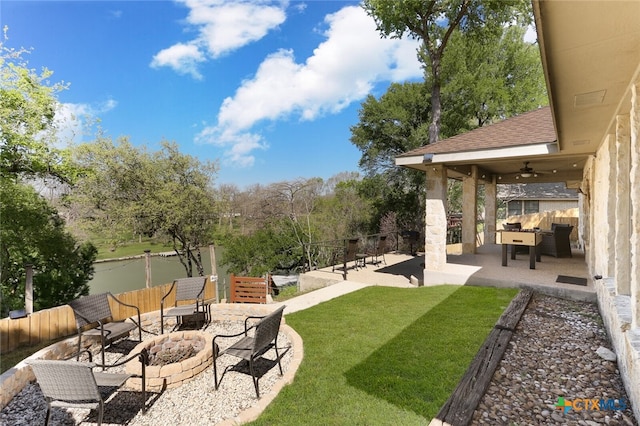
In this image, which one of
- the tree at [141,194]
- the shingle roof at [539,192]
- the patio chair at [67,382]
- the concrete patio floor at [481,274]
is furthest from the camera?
the shingle roof at [539,192]

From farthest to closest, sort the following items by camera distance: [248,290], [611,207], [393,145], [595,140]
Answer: [393,145], [248,290], [595,140], [611,207]

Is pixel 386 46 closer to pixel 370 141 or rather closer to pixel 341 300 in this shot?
pixel 370 141

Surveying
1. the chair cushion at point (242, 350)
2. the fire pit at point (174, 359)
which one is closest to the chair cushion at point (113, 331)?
the fire pit at point (174, 359)

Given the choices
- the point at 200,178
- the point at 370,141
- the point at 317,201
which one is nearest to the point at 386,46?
the point at 370,141

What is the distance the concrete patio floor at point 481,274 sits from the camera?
5.86 meters

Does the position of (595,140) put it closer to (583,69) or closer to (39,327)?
(583,69)

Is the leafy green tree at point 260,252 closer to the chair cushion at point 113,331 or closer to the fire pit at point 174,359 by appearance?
the chair cushion at point 113,331

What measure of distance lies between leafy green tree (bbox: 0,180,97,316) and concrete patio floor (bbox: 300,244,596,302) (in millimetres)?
8581

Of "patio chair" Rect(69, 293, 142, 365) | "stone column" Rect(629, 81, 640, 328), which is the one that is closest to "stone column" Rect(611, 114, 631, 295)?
"stone column" Rect(629, 81, 640, 328)

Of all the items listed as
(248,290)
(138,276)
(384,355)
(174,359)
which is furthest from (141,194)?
(384,355)

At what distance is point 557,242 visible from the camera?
870 centimetres

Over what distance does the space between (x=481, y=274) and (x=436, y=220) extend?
1535mm

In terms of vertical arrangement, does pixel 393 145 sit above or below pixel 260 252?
above

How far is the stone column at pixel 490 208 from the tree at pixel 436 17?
3.03 meters
